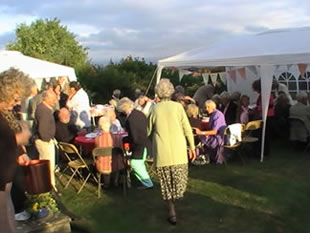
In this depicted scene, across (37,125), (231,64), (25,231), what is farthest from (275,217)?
(231,64)

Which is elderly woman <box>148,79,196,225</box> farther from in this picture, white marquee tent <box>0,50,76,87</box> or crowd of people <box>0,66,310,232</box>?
white marquee tent <box>0,50,76,87</box>

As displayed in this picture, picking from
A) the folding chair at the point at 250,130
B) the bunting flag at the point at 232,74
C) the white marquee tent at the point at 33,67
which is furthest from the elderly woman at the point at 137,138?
the bunting flag at the point at 232,74

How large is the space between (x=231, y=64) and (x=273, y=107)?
1.34 m

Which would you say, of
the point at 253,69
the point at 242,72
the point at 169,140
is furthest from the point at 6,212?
the point at 253,69

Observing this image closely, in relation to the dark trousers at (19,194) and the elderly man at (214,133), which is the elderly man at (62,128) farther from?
the dark trousers at (19,194)

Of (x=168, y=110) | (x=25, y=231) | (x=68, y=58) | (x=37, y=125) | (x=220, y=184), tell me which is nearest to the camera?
(x=25, y=231)

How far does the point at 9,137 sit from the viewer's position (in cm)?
284

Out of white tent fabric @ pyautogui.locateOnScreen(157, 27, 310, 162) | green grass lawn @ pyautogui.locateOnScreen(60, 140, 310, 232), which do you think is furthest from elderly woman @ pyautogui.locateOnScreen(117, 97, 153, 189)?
white tent fabric @ pyautogui.locateOnScreen(157, 27, 310, 162)

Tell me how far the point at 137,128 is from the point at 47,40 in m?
28.6

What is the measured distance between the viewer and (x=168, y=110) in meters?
4.67

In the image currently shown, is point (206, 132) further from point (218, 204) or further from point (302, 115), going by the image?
point (302, 115)

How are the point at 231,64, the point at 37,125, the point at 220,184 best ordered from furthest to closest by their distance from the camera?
the point at 231,64 < the point at 220,184 < the point at 37,125

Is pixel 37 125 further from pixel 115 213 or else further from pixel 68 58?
pixel 68 58

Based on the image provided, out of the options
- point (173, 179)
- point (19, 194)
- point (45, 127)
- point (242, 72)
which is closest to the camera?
point (19, 194)
